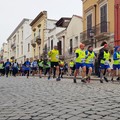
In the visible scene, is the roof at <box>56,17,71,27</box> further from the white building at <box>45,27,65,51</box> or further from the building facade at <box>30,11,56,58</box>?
the building facade at <box>30,11,56,58</box>

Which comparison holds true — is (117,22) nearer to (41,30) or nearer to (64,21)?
(64,21)

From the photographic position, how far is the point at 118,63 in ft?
46.5

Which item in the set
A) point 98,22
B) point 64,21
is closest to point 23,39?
point 64,21

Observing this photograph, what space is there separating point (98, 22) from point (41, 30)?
2623 cm

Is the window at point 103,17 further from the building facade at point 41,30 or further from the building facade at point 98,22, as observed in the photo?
the building facade at point 41,30

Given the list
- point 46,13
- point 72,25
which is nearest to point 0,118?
point 72,25

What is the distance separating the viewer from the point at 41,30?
54.6 metres

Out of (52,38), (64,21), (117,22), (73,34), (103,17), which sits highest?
(64,21)

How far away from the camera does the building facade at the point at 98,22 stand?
26766 mm

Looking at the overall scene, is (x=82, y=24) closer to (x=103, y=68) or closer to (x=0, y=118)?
(x=103, y=68)

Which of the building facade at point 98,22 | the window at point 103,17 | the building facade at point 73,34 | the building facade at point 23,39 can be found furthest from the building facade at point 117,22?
the building facade at point 23,39

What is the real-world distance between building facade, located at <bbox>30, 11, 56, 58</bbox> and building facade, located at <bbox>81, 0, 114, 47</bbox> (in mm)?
19694

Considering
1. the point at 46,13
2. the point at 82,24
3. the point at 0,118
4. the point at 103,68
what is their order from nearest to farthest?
the point at 0,118 → the point at 103,68 → the point at 82,24 → the point at 46,13

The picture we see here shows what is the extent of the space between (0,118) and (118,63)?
33.5 ft
